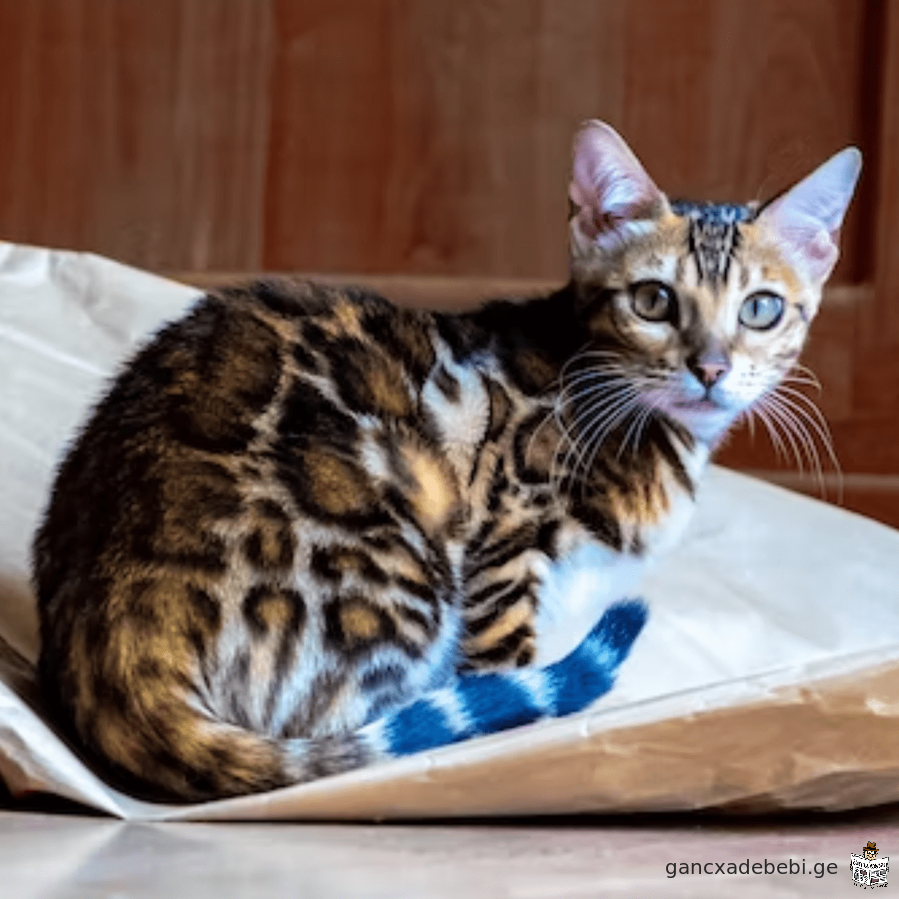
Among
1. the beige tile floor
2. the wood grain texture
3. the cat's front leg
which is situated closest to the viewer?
the beige tile floor

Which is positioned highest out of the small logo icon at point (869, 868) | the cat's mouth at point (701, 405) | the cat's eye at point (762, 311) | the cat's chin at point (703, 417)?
the cat's eye at point (762, 311)

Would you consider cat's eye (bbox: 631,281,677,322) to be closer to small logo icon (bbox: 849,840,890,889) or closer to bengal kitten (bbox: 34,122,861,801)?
bengal kitten (bbox: 34,122,861,801)

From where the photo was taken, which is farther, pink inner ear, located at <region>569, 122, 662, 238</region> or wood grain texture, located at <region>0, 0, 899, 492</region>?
wood grain texture, located at <region>0, 0, 899, 492</region>

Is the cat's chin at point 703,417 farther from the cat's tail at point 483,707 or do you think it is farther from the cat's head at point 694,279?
the cat's tail at point 483,707

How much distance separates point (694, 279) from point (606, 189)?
11cm

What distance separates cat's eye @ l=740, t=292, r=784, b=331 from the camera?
1125mm

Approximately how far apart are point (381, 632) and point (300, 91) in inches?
37.7

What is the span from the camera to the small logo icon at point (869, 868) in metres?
0.73

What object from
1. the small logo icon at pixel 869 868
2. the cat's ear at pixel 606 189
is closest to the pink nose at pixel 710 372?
the cat's ear at pixel 606 189

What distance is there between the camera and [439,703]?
89 cm

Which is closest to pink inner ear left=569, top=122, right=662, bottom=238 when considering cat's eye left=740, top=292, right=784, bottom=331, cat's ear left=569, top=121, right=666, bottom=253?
cat's ear left=569, top=121, right=666, bottom=253

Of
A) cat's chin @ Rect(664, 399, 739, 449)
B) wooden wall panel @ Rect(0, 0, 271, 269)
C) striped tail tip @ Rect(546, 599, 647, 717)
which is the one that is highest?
wooden wall panel @ Rect(0, 0, 271, 269)

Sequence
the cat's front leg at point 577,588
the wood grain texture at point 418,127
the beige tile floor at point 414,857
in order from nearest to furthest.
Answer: the beige tile floor at point 414,857 → the cat's front leg at point 577,588 → the wood grain texture at point 418,127

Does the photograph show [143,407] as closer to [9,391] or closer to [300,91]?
[9,391]
